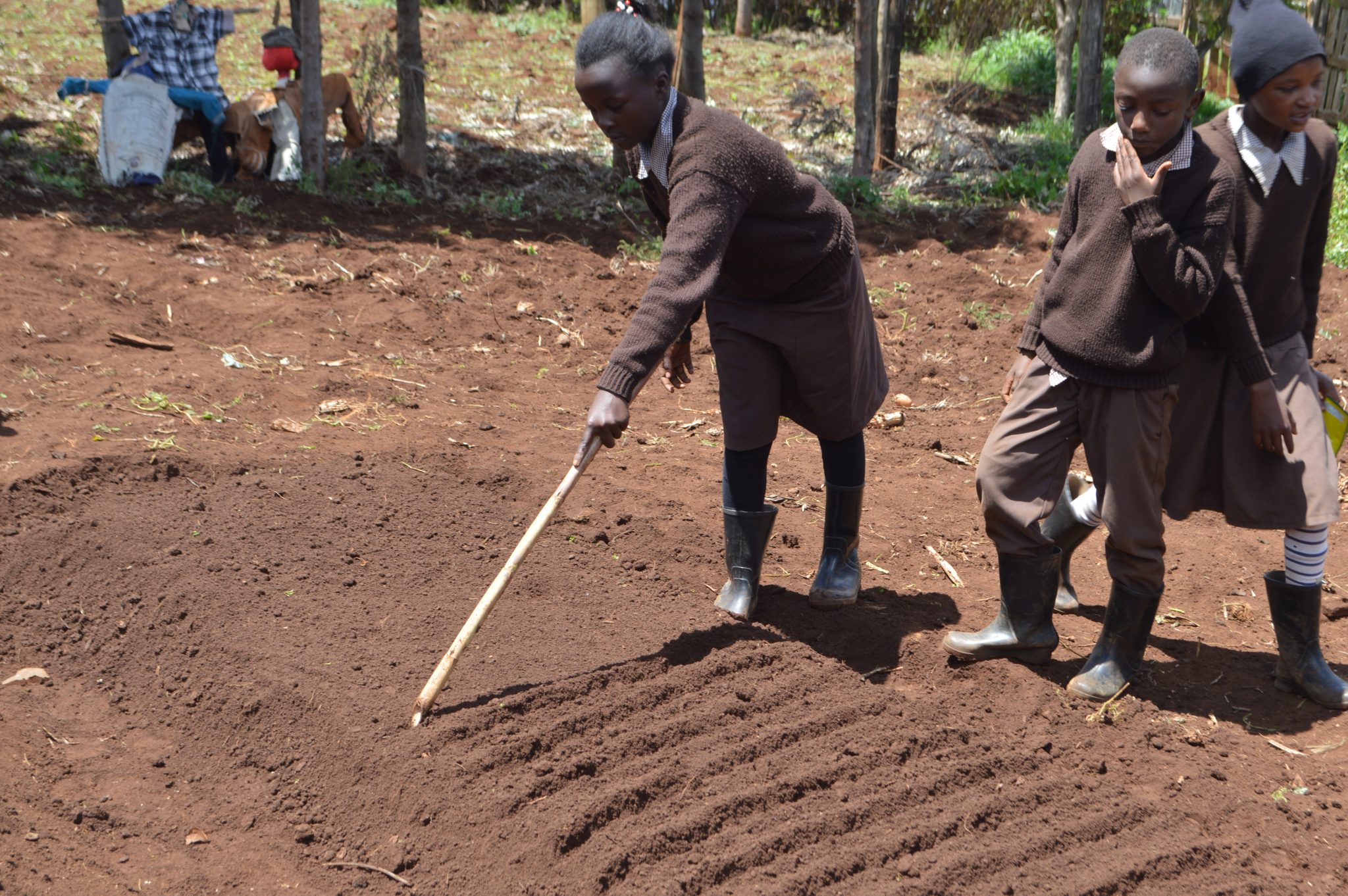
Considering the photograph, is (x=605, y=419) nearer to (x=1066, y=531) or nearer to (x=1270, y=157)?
(x=1066, y=531)

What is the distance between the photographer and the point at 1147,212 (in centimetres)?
258

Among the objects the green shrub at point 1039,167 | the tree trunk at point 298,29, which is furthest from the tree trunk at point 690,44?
the tree trunk at point 298,29

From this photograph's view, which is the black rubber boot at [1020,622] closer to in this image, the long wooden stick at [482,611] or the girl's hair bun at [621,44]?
the long wooden stick at [482,611]

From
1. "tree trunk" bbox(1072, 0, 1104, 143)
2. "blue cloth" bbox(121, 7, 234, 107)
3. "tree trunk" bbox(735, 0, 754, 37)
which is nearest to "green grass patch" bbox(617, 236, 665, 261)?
"blue cloth" bbox(121, 7, 234, 107)

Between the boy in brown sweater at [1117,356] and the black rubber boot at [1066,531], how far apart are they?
0.28 m

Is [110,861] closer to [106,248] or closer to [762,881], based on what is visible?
[762,881]

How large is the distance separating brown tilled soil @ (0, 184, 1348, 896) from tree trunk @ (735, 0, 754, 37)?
10729mm

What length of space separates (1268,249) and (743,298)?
A: 4.28 ft

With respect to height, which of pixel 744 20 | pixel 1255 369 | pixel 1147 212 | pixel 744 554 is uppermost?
pixel 744 20

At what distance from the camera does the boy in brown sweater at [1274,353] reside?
2711 mm

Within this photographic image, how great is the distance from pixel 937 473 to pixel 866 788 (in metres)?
2.49

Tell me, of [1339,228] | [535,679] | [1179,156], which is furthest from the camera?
[1339,228]

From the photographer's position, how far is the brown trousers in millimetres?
2820

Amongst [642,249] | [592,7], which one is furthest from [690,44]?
[642,249]
